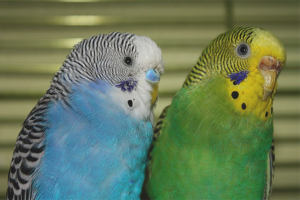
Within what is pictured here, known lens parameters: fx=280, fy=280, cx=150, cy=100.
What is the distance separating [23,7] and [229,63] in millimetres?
2341

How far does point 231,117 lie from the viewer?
1.23 metres

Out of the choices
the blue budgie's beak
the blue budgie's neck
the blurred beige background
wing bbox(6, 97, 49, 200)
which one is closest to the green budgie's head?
the blue budgie's beak

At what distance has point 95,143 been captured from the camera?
1.18 meters

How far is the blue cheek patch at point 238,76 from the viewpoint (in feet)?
3.92

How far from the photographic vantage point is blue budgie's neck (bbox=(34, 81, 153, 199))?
3.78 feet

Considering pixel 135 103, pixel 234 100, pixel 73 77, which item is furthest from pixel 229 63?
pixel 73 77

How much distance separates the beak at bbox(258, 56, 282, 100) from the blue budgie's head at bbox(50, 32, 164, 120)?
0.44 meters

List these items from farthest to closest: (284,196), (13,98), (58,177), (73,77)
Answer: (284,196) < (13,98) < (73,77) < (58,177)

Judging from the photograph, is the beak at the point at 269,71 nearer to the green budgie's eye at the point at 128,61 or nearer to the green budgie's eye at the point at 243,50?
the green budgie's eye at the point at 243,50

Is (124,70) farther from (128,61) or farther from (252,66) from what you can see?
(252,66)

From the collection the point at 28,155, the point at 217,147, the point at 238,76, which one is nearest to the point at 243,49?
the point at 238,76

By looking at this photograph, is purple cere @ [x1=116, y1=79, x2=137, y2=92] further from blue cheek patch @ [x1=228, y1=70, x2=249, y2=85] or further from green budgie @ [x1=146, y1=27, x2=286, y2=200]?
blue cheek patch @ [x1=228, y1=70, x2=249, y2=85]

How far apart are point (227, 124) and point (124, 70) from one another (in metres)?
0.51

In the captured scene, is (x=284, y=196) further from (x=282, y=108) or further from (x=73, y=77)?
(x=73, y=77)
